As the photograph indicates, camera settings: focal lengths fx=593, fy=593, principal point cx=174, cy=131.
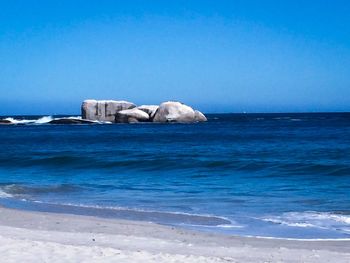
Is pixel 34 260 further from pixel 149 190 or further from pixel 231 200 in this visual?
pixel 149 190

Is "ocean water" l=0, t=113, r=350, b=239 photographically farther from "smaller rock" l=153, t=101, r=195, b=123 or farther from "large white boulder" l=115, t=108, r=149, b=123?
"large white boulder" l=115, t=108, r=149, b=123

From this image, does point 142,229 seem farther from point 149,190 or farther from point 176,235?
point 149,190

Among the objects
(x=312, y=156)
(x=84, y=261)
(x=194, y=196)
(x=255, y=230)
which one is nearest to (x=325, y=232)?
(x=255, y=230)

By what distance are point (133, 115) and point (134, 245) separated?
6974cm

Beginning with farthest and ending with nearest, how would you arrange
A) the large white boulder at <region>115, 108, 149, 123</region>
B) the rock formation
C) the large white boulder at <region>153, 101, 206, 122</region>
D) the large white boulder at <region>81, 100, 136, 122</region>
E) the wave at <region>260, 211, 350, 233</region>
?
1. the large white boulder at <region>81, 100, 136, 122</region>
2. the large white boulder at <region>115, 108, 149, 123</region>
3. the rock formation
4. the large white boulder at <region>153, 101, 206, 122</region>
5. the wave at <region>260, 211, 350, 233</region>

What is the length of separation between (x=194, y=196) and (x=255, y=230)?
541cm

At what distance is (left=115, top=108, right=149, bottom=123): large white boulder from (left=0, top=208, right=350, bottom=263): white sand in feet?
220

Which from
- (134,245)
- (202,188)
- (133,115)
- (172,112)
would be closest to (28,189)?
(202,188)

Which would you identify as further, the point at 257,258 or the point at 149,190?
the point at 149,190

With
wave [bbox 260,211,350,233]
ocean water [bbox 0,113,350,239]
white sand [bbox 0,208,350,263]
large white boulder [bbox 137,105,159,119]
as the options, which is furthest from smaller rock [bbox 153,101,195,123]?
white sand [bbox 0,208,350,263]

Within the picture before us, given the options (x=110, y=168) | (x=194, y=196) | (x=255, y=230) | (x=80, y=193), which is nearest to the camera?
(x=255, y=230)

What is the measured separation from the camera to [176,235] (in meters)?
10.5

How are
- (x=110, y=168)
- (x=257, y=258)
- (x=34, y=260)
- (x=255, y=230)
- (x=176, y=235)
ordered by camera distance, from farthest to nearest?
(x=110, y=168), (x=255, y=230), (x=176, y=235), (x=257, y=258), (x=34, y=260)

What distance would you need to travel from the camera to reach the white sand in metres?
8.25
